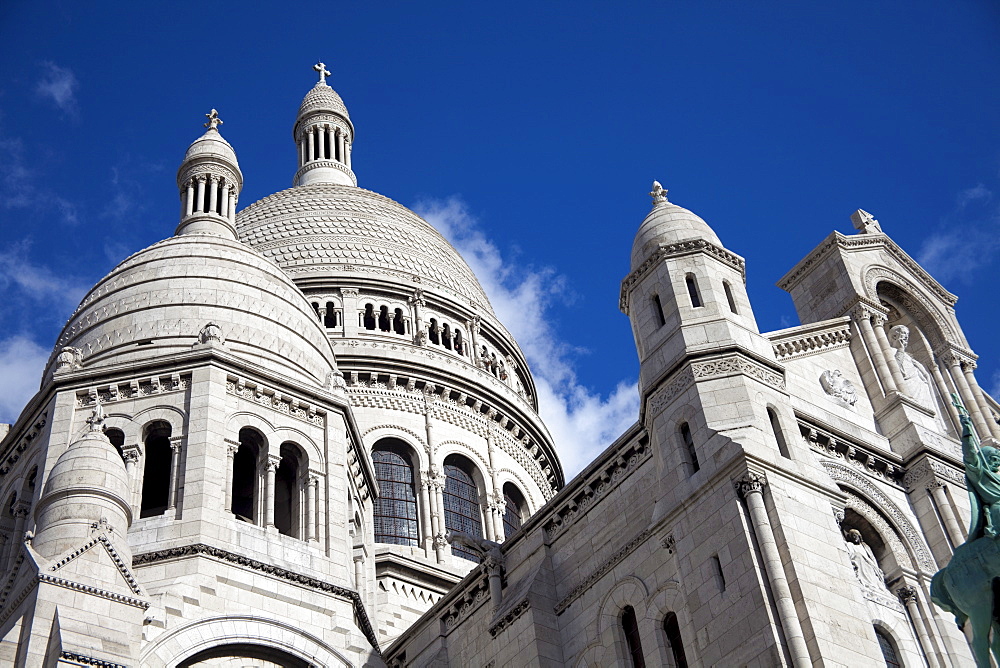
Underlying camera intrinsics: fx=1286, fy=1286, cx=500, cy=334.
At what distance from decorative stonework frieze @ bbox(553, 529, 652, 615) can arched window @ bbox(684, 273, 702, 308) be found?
14.6 ft

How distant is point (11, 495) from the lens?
30.1 m

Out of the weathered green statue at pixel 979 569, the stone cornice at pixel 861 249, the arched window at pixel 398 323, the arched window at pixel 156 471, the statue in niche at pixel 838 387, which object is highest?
the arched window at pixel 398 323

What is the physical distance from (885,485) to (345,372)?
22.6 meters

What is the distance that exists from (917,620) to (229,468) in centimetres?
1461

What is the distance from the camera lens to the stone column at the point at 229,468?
27.8m

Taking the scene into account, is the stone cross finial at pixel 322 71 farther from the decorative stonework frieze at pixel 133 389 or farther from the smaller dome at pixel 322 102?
the decorative stonework frieze at pixel 133 389

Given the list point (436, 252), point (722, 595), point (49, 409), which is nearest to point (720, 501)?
point (722, 595)

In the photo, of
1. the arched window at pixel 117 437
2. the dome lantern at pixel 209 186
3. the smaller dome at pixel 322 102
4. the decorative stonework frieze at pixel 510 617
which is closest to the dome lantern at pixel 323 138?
the smaller dome at pixel 322 102

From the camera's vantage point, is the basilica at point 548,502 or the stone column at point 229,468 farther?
the stone column at point 229,468

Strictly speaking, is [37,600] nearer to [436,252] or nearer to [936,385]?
[936,385]

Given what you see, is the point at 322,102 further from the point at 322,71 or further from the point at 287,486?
the point at 287,486

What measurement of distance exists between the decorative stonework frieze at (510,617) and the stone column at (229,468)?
6.68 metres

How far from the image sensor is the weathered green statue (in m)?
17.9

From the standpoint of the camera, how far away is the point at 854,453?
2506cm
